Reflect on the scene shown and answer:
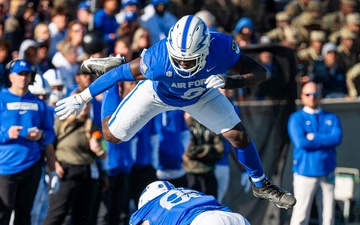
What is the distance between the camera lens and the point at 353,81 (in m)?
13.3

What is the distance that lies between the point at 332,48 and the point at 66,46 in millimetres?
4051

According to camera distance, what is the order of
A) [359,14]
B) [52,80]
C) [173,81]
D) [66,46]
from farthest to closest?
[359,14]
[66,46]
[52,80]
[173,81]

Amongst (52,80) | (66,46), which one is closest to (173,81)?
(52,80)

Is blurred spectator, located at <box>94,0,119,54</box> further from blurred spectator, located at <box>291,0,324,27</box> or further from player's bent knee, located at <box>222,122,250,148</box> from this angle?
player's bent knee, located at <box>222,122,250,148</box>

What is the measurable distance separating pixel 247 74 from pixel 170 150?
2770 millimetres

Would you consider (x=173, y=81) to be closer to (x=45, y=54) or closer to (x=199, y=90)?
(x=199, y=90)

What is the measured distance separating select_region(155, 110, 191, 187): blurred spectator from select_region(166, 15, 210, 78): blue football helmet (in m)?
2.89

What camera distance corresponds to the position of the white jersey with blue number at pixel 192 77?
786 centimetres

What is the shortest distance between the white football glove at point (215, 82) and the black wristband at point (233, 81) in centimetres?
5

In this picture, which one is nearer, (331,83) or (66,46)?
(66,46)

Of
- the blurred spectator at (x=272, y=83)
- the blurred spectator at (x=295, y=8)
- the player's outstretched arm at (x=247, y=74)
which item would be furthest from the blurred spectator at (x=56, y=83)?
the blurred spectator at (x=295, y=8)

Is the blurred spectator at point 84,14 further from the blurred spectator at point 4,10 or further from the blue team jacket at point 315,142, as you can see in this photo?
the blue team jacket at point 315,142

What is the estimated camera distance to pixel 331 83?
13234 mm

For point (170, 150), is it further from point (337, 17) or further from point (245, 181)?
point (337, 17)
